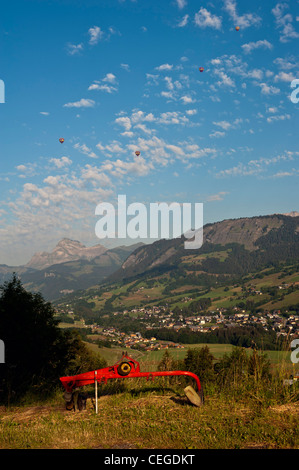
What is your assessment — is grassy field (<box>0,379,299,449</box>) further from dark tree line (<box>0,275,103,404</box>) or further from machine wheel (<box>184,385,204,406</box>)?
dark tree line (<box>0,275,103,404</box>)

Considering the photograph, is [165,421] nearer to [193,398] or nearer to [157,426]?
[157,426]

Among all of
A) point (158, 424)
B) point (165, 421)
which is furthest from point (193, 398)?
point (158, 424)

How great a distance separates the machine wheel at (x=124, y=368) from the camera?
24.0ft

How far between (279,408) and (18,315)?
42.9 ft

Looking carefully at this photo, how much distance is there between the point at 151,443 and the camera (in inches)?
206

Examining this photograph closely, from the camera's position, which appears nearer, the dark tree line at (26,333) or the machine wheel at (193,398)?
the machine wheel at (193,398)

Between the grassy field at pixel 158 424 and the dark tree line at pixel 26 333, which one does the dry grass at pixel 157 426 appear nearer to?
the grassy field at pixel 158 424

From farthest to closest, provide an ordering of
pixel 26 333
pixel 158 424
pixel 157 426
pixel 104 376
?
pixel 26 333
pixel 104 376
pixel 158 424
pixel 157 426

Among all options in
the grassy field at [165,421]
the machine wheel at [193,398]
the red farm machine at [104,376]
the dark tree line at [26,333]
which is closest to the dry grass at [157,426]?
the grassy field at [165,421]

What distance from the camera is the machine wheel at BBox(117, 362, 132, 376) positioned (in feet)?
24.0

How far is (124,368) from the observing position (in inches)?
291

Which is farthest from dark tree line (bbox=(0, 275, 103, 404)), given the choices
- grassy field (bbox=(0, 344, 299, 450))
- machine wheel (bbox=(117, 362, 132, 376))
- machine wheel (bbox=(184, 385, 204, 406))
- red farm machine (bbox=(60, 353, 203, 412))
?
machine wheel (bbox=(184, 385, 204, 406))

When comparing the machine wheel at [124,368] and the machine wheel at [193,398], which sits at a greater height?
the machine wheel at [124,368]
